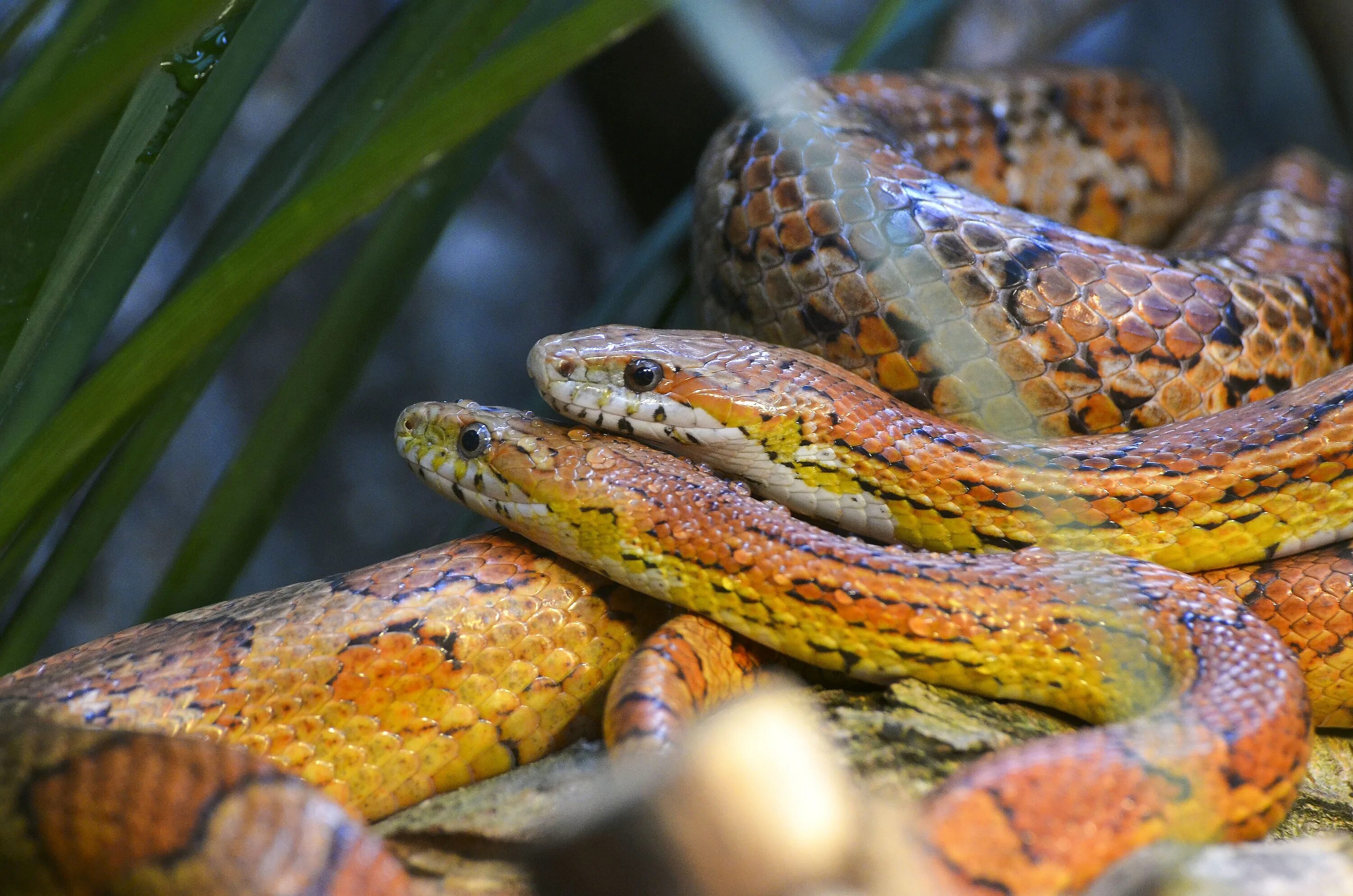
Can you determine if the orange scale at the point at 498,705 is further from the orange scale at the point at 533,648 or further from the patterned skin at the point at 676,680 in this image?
the patterned skin at the point at 676,680

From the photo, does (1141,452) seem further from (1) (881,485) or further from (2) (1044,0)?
(2) (1044,0)

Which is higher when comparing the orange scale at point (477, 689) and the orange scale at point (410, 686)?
the orange scale at point (410, 686)

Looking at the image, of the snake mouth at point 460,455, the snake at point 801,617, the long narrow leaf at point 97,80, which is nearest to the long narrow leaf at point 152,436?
the snake at point 801,617

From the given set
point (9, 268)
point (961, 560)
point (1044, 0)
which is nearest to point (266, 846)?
point (9, 268)

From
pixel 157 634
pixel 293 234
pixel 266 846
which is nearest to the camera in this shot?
pixel 266 846

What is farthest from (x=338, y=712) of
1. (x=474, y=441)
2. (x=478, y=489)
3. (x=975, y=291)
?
(x=975, y=291)
